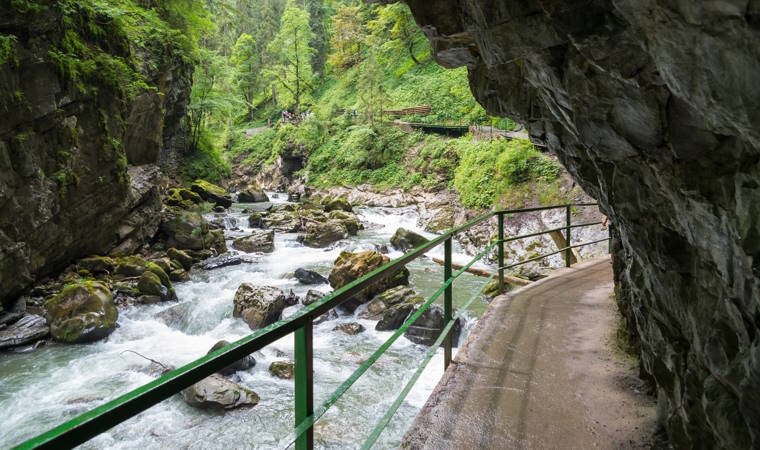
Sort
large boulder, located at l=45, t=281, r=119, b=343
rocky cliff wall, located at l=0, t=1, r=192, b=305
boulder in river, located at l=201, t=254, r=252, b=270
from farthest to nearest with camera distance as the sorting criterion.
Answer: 1. boulder in river, located at l=201, t=254, r=252, b=270
2. rocky cliff wall, located at l=0, t=1, r=192, b=305
3. large boulder, located at l=45, t=281, r=119, b=343

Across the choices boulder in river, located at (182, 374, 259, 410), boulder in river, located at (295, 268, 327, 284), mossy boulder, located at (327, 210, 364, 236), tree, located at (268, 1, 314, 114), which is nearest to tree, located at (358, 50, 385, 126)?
tree, located at (268, 1, 314, 114)

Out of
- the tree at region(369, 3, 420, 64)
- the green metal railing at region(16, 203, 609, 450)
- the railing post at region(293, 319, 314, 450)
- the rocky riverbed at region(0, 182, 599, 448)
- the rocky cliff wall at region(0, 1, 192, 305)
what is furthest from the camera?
the tree at region(369, 3, 420, 64)

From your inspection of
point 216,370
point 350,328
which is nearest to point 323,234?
point 350,328

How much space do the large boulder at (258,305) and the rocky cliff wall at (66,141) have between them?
445 cm

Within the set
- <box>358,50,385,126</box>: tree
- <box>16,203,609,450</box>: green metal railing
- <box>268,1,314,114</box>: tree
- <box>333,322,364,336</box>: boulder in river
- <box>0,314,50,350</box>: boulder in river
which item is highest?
<box>268,1,314,114</box>: tree

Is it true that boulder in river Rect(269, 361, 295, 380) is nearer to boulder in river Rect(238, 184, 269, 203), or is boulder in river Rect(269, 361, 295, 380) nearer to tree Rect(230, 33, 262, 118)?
boulder in river Rect(238, 184, 269, 203)

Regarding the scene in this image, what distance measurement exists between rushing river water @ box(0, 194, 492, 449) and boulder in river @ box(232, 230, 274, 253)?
4.55 m

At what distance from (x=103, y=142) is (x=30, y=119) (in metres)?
2.97

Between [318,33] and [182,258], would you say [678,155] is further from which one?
[318,33]

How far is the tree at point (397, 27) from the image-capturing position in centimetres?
3200

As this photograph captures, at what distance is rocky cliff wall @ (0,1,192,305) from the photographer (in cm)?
834

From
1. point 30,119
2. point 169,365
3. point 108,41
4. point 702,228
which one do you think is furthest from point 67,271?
point 702,228

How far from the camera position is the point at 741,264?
1469 millimetres

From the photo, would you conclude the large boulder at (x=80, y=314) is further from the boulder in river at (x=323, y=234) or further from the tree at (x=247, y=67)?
the tree at (x=247, y=67)
